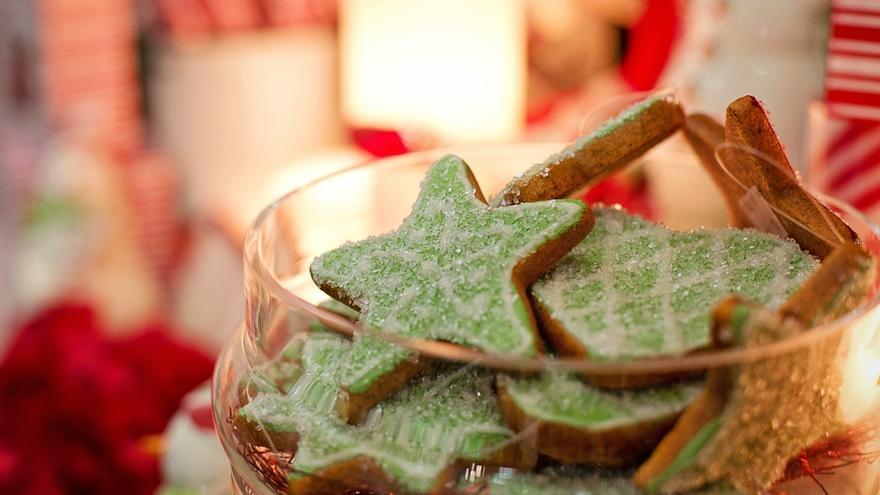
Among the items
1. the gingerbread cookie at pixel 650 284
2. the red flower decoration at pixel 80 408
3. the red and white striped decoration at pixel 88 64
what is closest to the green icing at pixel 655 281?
the gingerbread cookie at pixel 650 284

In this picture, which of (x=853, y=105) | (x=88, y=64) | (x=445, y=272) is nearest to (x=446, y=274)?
(x=445, y=272)

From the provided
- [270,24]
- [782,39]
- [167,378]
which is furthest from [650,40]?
[270,24]

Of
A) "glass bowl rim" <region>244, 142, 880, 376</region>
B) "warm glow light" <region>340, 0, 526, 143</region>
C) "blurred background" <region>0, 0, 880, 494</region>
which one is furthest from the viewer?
"warm glow light" <region>340, 0, 526, 143</region>

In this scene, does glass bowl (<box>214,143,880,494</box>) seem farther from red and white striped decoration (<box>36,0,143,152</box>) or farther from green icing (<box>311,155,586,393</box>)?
red and white striped decoration (<box>36,0,143,152</box>)

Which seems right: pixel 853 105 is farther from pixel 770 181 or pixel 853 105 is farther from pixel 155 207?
pixel 155 207

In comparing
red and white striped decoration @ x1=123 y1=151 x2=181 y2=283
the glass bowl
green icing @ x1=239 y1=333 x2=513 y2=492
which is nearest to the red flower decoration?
the glass bowl

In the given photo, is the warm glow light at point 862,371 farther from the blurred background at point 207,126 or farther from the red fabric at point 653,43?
the red fabric at point 653,43

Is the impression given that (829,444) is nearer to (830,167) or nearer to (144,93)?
(830,167)
